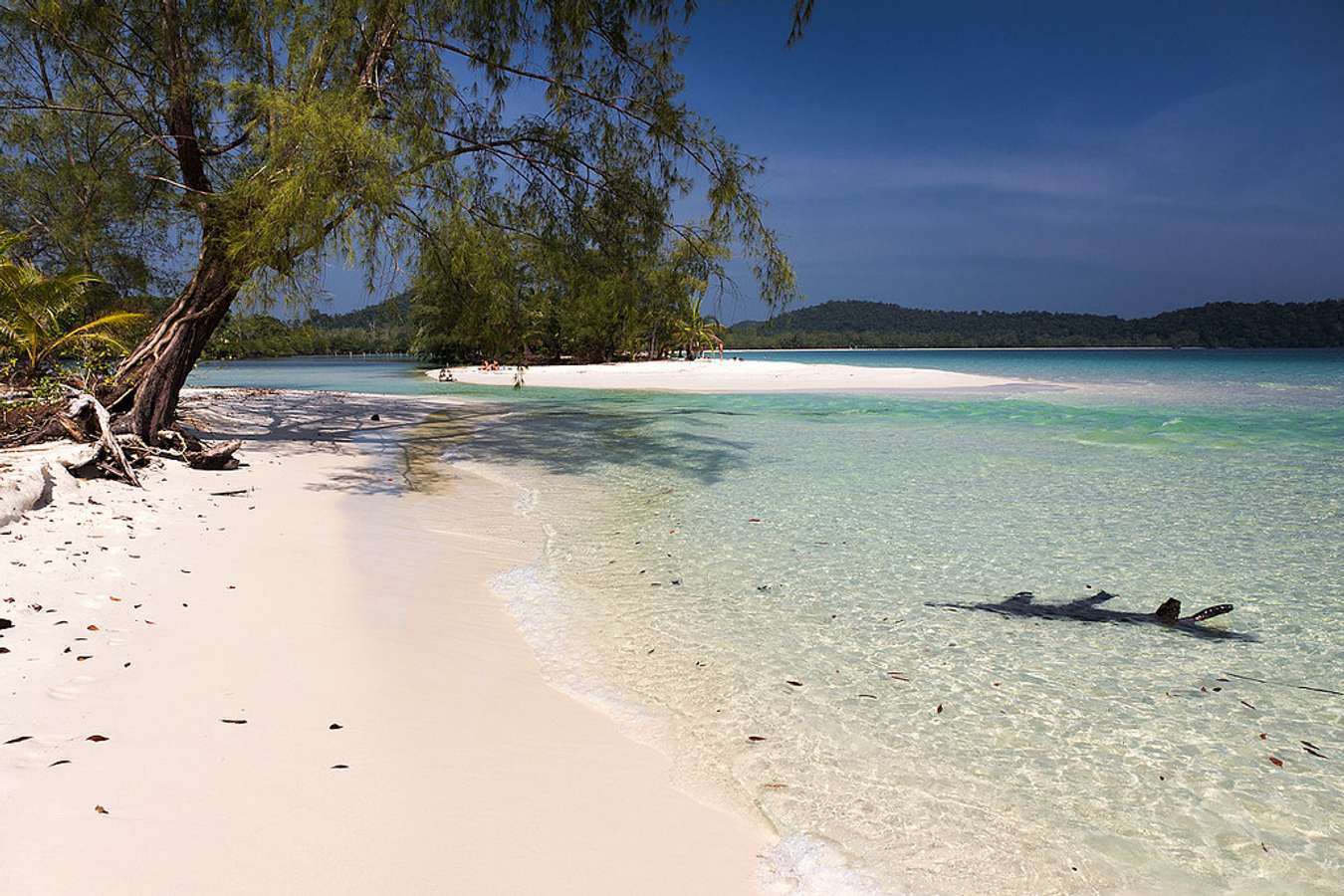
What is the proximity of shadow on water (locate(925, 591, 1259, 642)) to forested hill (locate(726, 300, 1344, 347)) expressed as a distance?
93.6 metres

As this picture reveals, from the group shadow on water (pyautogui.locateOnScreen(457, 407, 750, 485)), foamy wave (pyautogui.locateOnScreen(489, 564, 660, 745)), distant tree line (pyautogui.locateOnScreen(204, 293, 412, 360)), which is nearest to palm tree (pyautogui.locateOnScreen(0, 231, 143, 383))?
distant tree line (pyautogui.locateOnScreen(204, 293, 412, 360))

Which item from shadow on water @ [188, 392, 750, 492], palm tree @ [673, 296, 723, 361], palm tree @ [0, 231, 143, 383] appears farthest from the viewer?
palm tree @ [673, 296, 723, 361]

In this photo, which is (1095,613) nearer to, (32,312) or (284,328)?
(32,312)

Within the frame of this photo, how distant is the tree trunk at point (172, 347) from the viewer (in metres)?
8.41

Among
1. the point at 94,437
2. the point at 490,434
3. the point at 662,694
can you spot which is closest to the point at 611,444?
the point at 490,434

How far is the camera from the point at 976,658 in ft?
13.1

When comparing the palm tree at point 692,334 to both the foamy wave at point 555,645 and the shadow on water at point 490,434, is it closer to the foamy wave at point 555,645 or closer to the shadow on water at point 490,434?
the shadow on water at point 490,434

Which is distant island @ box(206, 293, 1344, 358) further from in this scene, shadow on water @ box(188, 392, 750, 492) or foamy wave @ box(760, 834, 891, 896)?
foamy wave @ box(760, 834, 891, 896)

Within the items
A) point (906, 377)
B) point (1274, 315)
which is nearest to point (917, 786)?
point (906, 377)

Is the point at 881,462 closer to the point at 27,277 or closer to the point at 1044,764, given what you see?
the point at 1044,764

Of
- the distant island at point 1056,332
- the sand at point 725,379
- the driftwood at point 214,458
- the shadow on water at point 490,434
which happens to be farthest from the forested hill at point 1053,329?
the driftwood at point 214,458

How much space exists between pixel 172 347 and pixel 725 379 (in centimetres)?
2597

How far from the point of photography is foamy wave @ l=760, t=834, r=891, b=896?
2175 millimetres

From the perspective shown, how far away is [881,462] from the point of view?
10773 millimetres
